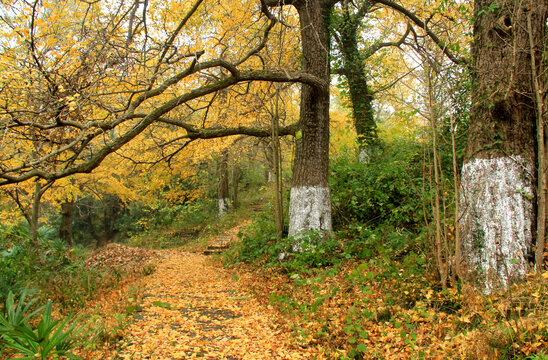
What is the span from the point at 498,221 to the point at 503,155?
2.38 feet

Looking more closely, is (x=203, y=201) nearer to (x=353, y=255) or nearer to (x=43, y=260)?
(x=43, y=260)

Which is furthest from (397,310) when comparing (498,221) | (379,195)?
(379,195)

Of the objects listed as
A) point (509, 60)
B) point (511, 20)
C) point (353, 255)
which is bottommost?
point (353, 255)

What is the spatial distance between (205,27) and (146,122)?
4.40 m

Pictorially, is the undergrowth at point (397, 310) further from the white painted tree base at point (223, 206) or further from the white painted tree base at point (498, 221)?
the white painted tree base at point (223, 206)

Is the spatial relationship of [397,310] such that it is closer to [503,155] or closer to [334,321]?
[334,321]

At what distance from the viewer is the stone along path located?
3.12 m

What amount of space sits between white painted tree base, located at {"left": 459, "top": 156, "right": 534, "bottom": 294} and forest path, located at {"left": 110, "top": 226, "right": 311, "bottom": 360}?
84.4 inches

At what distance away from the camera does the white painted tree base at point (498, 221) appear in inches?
134

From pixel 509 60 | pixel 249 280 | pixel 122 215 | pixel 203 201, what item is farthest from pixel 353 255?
pixel 122 215

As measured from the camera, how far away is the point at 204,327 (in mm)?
3848

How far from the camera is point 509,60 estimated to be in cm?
367

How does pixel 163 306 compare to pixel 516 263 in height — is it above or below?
below

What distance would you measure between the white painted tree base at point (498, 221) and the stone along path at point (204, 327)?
7.02ft
